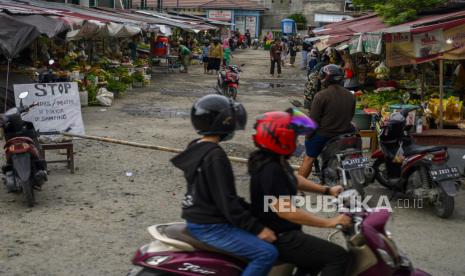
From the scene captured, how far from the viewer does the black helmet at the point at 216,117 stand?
3.55 meters

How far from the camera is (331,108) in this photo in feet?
23.6

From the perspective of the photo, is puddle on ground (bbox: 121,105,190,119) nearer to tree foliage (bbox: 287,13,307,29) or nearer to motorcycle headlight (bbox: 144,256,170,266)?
motorcycle headlight (bbox: 144,256,170,266)

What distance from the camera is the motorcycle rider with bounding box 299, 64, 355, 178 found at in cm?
720

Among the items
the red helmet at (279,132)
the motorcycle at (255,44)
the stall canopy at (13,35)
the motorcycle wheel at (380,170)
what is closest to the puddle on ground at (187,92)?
the stall canopy at (13,35)

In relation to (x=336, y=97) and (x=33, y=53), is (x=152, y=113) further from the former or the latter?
(x=336, y=97)

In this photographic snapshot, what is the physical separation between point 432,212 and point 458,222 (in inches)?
15.2

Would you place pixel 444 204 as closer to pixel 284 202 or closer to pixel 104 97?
pixel 284 202

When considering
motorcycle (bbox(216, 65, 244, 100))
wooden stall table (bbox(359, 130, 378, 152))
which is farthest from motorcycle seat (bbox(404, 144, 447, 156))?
motorcycle (bbox(216, 65, 244, 100))

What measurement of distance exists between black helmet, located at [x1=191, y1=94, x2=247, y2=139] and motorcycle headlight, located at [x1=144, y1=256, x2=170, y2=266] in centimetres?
77

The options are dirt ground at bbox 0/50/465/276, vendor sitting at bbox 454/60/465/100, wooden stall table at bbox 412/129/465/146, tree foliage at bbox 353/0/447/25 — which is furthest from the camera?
tree foliage at bbox 353/0/447/25

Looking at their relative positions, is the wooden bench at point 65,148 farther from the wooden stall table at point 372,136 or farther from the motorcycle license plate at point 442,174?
the motorcycle license plate at point 442,174

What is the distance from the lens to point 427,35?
901 centimetres

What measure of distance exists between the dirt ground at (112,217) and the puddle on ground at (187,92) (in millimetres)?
6598

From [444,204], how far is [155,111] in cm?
925
